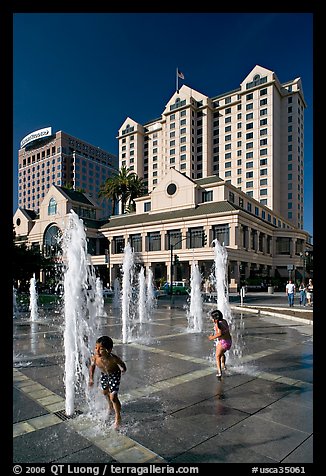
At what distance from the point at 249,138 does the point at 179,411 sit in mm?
83331

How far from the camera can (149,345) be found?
10.4 metres

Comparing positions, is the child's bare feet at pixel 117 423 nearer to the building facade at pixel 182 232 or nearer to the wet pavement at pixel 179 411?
the wet pavement at pixel 179 411

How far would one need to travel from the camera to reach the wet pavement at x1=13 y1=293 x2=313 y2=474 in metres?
3.87

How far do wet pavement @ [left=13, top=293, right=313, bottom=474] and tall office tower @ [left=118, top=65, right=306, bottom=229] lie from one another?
71567mm

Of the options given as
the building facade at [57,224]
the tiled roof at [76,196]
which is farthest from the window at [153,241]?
the tiled roof at [76,196]

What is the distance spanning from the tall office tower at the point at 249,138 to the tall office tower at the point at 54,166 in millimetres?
42520

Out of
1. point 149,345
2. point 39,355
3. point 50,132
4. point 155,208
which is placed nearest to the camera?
point 39,355

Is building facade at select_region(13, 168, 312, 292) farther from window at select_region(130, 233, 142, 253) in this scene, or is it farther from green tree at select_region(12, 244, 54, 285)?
green tree at select_region(12, 244, 54, 285)

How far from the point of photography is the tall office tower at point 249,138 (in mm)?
76812

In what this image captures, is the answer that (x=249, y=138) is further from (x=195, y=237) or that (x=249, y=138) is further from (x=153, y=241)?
(x=153, y=241)
